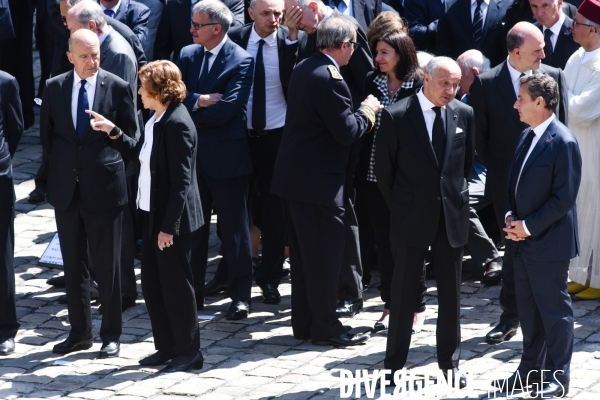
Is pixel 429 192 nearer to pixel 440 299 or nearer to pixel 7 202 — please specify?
pixel 440 299

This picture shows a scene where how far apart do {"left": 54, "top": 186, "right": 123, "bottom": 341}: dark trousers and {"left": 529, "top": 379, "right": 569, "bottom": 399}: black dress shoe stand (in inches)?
112

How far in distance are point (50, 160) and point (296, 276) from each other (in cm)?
187

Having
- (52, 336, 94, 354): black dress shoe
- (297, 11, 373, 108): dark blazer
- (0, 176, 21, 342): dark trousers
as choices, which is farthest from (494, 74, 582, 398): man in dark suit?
(0, 176, 21, 342): dark trousers

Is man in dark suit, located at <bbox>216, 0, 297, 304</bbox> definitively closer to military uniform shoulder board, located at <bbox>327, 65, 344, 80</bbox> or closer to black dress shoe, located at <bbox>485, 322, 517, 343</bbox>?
military uniform shoulder board, located at <bbox>327, 65, 344, 80</bbox>

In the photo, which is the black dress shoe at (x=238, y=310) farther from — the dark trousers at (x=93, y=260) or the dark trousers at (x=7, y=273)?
the dark trousers at (x=7, y=273)

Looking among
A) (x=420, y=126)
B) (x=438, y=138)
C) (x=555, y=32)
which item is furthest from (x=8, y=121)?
(x=555, y=32)

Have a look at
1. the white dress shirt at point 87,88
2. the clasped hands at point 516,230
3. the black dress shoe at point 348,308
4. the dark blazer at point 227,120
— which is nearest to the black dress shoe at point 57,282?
the dark blazer at point 227,120

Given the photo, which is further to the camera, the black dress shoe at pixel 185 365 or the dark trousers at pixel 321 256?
the dark trousers at pixel 321 256

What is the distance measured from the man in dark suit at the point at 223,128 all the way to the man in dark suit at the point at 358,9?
60.6 inches

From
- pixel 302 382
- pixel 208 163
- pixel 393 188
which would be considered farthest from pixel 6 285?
pixel 393 188

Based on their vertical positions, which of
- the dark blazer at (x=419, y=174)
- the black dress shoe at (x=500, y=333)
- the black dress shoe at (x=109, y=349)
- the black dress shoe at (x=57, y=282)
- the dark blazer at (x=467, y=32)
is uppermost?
the dark blazer at (x=467, y=32)

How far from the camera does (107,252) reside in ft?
23.7

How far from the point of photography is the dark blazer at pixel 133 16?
939cm

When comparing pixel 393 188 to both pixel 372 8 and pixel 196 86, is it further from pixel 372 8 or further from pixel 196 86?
pixel 372 8
